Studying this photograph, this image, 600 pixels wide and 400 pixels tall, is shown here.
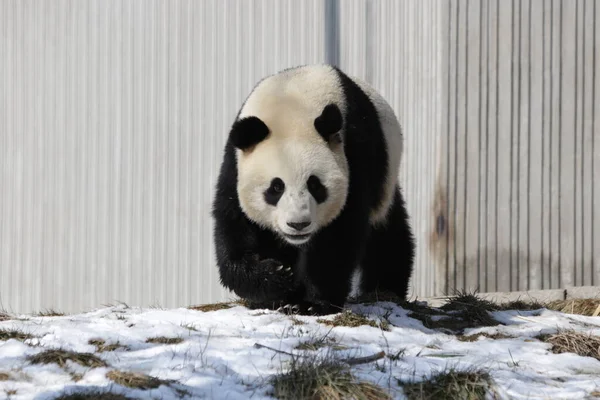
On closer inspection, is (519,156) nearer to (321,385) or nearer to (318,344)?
(318,344)

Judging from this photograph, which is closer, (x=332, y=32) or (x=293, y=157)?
(x=293, y=157)

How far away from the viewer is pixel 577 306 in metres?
7.64

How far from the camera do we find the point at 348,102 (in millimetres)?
6340

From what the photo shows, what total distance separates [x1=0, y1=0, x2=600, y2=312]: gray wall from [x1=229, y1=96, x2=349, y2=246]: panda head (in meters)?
3.68

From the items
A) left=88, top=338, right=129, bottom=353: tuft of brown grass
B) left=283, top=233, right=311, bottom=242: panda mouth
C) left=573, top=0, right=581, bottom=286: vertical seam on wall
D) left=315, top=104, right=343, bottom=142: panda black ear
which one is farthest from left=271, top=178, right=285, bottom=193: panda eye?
left=573, top=0, right=581, bottom=286: vertical seam on wall

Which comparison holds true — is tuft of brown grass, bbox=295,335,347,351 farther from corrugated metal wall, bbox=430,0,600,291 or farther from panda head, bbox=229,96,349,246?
corrugated metal wall, bbox=430,0,600,291

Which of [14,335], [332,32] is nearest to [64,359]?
A: [14,335]

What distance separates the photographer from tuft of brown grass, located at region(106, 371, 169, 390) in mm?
3985

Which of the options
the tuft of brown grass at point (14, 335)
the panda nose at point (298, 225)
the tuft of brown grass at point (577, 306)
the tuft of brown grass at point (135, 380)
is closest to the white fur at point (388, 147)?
the panda nose at point (298, 225)

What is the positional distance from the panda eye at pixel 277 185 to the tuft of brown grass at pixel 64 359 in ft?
6.19

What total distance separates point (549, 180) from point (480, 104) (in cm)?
109

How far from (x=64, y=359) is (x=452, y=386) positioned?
1.89 meters

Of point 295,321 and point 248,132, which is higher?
point 248,132

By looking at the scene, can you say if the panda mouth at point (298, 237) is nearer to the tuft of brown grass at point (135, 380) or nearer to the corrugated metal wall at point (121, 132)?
the tuft of brown grass at point (135, 380)
